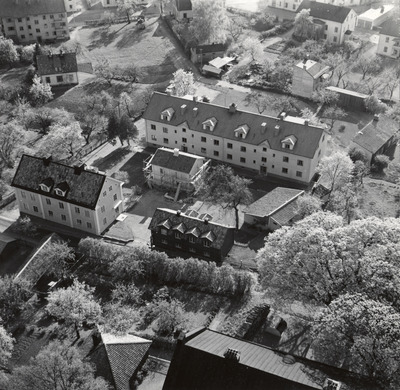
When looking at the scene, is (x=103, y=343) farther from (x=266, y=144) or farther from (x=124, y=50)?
(x=124, y=50)

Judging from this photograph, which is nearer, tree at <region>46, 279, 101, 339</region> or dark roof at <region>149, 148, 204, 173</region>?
tree at <region>46, 279, 101, 339</region>

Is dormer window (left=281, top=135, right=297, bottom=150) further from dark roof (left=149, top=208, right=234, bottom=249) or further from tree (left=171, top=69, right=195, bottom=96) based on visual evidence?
tree (left=171, top=69, right=195, bottom=96)

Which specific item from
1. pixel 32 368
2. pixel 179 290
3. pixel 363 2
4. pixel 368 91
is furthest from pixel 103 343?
pixel 363 2

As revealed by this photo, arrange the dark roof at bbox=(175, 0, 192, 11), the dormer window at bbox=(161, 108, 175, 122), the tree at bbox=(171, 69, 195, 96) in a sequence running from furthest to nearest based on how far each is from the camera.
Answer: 1. the dark roof at bbox=(175, 0, 192, 11)
2. the tree at bbox=(171, 69, 195, 96)
3. the dormer window at bbox=(161, 108, 175, 122)

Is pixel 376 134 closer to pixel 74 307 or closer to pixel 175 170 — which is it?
pixel 175 170

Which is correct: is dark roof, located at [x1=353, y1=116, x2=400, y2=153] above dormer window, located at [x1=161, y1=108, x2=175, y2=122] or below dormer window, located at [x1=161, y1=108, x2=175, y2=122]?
below

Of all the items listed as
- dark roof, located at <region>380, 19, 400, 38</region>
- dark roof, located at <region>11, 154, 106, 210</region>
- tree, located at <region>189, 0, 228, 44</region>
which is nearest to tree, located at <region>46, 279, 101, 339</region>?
dark roof, located at <region>11, 154, 106, 210</region>

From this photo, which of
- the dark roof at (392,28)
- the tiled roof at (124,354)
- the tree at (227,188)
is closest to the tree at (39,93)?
the tree at (227,188)
